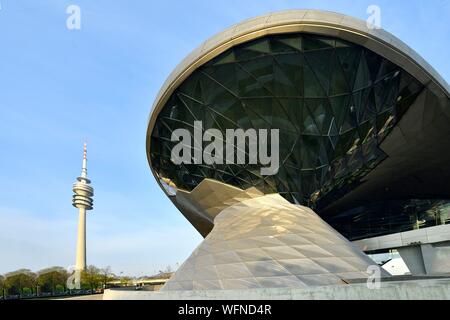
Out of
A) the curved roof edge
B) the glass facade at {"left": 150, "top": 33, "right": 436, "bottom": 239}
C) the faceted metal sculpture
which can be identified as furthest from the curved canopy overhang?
the faceted metal sculpture

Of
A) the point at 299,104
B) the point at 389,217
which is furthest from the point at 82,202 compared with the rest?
the point at 299,104

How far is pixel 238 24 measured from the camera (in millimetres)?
14688

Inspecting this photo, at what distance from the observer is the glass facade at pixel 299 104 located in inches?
591

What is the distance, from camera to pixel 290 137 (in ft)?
57.8

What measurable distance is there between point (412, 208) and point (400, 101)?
1816 cm

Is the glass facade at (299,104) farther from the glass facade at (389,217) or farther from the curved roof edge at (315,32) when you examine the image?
the glass facade at (389,217)

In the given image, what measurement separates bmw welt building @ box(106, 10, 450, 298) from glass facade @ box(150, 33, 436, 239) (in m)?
0.06

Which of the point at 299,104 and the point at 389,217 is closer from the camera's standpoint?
the point at 299,104

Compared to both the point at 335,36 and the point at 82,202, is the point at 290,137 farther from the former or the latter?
the point at 82,202

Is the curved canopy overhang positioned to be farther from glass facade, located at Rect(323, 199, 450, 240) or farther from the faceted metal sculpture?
glass facade, located at Rect(323, 199, 450, 240)

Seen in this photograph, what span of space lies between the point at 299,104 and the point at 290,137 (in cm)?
189

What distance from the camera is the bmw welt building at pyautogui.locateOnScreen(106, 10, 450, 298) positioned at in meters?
12.4
